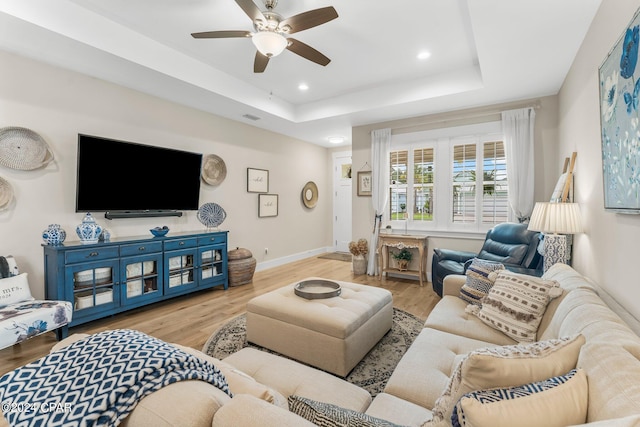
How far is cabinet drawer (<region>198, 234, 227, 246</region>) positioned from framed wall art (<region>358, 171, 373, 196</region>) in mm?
2443

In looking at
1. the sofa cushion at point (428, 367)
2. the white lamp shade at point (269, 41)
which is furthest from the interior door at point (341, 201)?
the sofa cushion at point (428, 367)

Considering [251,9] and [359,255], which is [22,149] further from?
[359,255]

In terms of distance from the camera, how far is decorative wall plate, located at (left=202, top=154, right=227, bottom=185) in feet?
14.2

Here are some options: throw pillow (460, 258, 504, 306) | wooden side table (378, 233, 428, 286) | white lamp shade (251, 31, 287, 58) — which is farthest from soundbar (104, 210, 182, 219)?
throw pillow (460, 258, 504, 306)

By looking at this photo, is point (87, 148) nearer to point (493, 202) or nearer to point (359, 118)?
point (359, 118)

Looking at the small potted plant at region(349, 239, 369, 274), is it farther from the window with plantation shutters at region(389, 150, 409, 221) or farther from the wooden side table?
the window with plantation shutters at region(389, 150, 409, 221)

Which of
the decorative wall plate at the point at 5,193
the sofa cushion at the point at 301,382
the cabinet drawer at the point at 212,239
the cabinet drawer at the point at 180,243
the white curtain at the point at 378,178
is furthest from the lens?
the white curtain at the point at 378,178

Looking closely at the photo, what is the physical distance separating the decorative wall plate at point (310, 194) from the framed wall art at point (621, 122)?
5001mm

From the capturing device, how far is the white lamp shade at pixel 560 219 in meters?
2.35

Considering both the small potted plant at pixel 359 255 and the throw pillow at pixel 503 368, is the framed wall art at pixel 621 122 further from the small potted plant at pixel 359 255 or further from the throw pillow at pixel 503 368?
the small potted plant at pixel 359 255

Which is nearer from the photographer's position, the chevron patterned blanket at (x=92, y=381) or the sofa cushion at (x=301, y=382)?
the chevron patterned blanket at (x=92, y=381)

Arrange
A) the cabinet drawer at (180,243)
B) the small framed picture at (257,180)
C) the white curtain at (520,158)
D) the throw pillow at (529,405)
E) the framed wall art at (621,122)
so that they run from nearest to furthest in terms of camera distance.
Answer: the throw pillow at (529,405) < the framed wall art at (621,122) < the cabinet drawer at (180,243) < the white curtain at (520,158) < the small framed picture at (257,180)

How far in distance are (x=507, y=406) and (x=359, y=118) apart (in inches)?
174

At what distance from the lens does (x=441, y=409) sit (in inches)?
34.9
